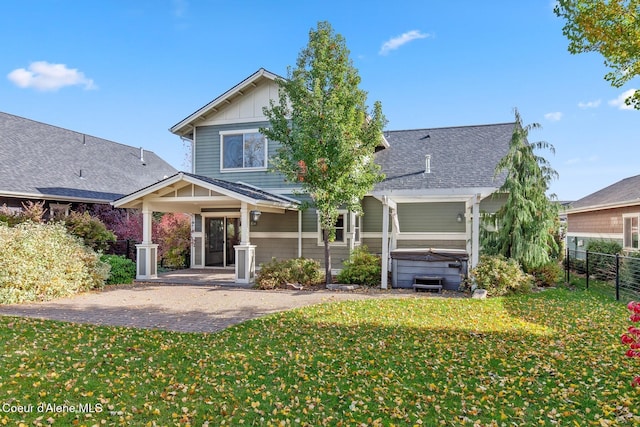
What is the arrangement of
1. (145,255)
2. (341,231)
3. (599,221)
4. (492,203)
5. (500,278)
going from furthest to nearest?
(599,221)
(341,231)
(492,203)
(145,255)
(500,278)

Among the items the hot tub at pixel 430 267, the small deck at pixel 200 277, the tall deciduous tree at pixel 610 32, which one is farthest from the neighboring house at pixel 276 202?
the tall deciduous tree at pixel 610 32

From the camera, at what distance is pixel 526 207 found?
11.1 metres

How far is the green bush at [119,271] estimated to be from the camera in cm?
1229

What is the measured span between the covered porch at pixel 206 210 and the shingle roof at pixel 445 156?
479cm

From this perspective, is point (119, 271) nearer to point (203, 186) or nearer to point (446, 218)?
point (203, 186)

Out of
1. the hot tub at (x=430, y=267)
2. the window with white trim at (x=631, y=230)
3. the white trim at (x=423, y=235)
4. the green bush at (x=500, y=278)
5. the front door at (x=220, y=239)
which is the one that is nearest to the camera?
the green bush at (x=500, y=278)

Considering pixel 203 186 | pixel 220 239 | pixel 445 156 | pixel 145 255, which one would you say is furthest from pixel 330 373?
pixel 445 156

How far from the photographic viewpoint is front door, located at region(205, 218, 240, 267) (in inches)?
634

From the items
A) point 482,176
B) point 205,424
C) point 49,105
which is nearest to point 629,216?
point 482,176

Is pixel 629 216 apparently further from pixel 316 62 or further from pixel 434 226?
pixel 316 62

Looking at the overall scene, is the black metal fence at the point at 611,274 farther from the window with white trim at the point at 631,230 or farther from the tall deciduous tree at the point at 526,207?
the window with white trim at the point at 631,230

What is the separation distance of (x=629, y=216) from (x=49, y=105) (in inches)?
1112

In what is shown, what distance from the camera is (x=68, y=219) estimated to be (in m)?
13.2

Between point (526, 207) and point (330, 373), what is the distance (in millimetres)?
8845
